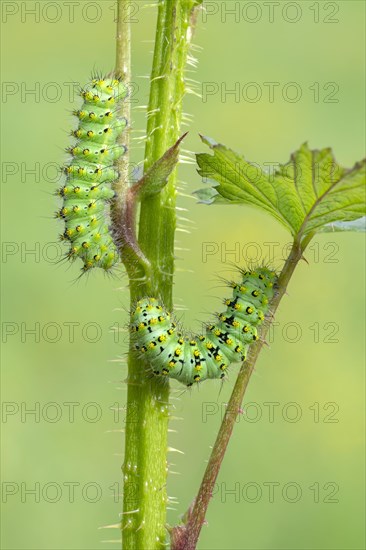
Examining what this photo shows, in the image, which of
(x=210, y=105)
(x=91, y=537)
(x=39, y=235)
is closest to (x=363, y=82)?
(x=210, y=105)

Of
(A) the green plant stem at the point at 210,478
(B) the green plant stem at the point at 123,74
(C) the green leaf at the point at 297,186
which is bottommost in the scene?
(A) the green plant stem at the point at 210,478

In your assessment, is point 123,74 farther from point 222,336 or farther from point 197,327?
point 197,327

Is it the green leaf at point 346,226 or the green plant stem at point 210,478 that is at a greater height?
the green leaf at point 346,226

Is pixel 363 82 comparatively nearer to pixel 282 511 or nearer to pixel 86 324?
pixel 86 324

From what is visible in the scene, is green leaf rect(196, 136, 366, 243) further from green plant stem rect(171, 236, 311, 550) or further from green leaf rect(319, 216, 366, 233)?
green plant stem rect(171, 236, 311, 550)

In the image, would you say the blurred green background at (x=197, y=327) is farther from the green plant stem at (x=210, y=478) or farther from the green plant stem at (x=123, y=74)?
the green plant stem at (x=210, y=478)

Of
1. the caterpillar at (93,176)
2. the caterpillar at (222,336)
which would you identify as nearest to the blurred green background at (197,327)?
the caterpillar at (222,336)
